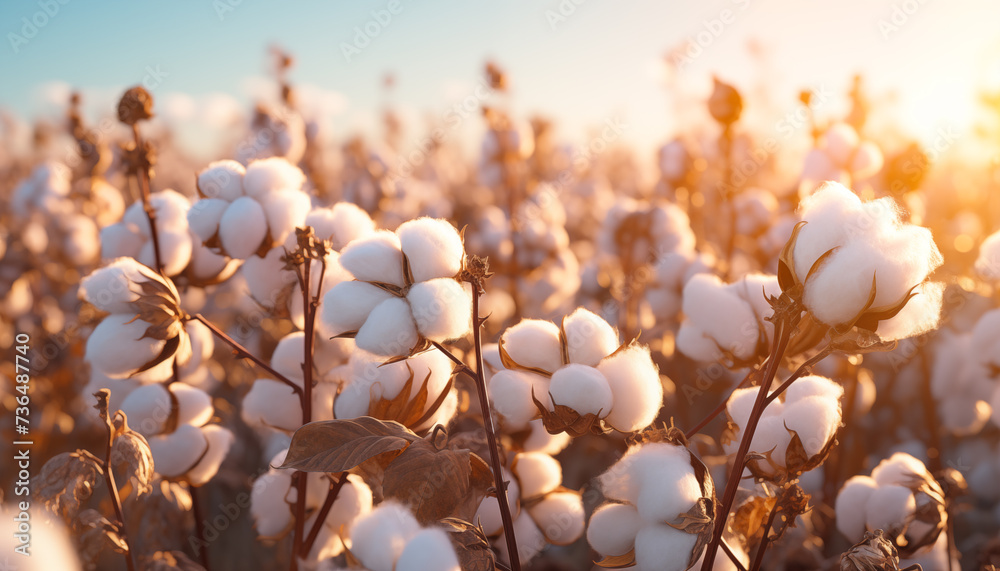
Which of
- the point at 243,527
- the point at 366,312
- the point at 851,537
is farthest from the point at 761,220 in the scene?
the point at 243,527

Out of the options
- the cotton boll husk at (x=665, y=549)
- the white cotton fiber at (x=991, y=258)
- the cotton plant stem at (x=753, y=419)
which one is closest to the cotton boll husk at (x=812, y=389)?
the cotton plant stem at (x=753, y=419)

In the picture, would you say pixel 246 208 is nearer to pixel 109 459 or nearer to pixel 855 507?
pixel 109 459

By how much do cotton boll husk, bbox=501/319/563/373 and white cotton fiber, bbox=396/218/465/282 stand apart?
0.11m

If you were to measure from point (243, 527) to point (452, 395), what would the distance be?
1547 millimetres

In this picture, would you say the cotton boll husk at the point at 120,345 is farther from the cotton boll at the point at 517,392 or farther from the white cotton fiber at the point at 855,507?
the white cotton fiber at the point at 855,507

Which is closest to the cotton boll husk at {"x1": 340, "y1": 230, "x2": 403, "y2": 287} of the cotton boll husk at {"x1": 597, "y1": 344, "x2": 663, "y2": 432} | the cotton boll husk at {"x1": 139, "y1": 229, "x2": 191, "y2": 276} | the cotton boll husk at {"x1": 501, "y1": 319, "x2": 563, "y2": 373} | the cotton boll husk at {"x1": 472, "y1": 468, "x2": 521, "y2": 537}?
the cotton boll husk at {"x1": 501, "y1": 319, "x2": 563, "y2": 373}

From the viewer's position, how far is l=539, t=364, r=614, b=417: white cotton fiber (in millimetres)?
623

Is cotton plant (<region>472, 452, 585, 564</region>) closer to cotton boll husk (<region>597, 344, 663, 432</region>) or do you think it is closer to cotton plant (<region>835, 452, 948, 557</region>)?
cotton boll husk (<region>597, 344, 663, 432</region>)

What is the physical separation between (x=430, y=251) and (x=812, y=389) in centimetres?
48

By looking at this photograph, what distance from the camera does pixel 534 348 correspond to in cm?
70

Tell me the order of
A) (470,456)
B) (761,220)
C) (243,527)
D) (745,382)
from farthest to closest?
(761,220)
(243,527)
(745,382)
(470,456)

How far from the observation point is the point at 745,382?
2.68 feet

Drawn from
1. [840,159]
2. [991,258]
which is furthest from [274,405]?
[840,159]

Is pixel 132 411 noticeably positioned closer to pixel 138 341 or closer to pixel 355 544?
pixel 138 341
